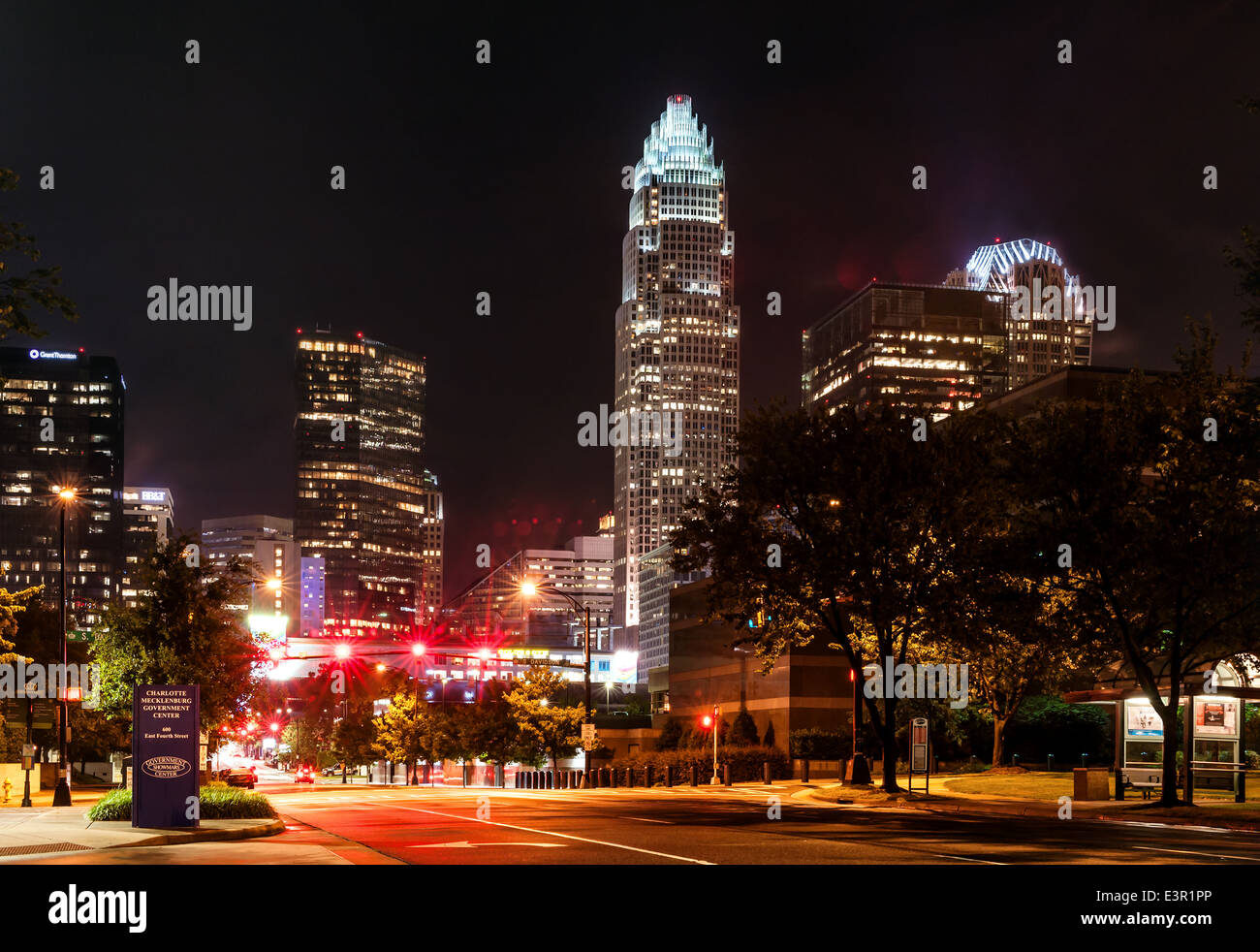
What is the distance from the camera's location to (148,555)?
36.5 m

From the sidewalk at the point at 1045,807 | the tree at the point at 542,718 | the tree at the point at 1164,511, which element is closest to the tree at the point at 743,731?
the tree at the point at 542,718

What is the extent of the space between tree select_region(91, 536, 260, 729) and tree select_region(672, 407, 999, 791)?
1443 centimetres

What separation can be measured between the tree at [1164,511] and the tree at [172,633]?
22.7 m

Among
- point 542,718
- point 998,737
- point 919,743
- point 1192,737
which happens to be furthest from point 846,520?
point 542,718

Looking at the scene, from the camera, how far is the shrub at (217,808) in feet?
86.6

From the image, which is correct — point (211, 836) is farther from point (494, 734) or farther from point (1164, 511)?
Result: point (494, 734)

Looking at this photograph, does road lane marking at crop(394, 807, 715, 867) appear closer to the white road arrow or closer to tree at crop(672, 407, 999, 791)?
the white road arrow

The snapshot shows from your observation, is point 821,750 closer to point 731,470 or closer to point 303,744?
point 731,470

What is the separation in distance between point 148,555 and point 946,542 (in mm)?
23346

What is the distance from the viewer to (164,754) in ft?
78.1

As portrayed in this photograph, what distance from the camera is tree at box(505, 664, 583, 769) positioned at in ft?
247

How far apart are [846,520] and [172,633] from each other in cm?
1963

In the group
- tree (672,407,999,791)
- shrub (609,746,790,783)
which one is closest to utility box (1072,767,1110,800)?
tree (672,407,999,791)
